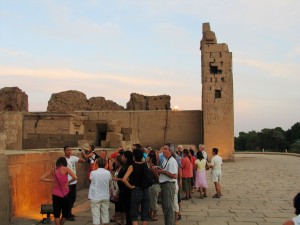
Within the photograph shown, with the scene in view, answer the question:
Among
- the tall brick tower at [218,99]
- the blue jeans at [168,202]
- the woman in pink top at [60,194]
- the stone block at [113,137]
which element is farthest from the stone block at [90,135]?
the tall brick tower at [218,99]

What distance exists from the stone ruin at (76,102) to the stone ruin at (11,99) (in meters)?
2.43

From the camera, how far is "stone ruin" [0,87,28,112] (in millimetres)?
33969

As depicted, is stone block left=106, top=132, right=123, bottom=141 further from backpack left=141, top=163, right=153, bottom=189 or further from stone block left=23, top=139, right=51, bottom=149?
backpack left=141, top=163, right=153, bottom=189

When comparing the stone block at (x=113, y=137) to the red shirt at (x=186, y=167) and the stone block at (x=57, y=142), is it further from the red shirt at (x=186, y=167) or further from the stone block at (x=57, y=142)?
the red shirt at (x=186, y=167)

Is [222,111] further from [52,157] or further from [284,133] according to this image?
[284,133]

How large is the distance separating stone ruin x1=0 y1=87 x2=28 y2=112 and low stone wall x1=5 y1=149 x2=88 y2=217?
25.9 metres

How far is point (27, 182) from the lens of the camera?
8.29 metres

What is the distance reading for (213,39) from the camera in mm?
31859

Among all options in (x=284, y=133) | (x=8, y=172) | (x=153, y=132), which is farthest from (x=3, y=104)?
(x=284, y=133)

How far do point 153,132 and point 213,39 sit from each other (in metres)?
8.67

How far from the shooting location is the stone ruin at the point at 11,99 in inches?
1337

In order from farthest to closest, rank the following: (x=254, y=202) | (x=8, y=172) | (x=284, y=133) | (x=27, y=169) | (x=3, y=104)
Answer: (x=284, y=133) → (x=3, y=104) → (x=254, y=202) → (x=27, y=169) → (x=8, y=172)

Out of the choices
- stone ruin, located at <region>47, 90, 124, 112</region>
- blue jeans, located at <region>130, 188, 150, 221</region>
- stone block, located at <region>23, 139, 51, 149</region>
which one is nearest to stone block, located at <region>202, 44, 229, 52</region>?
stone ruin, located at <region>47, 90, 124, 112</region>

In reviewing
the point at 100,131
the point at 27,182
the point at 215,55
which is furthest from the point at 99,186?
the point at 215,55
